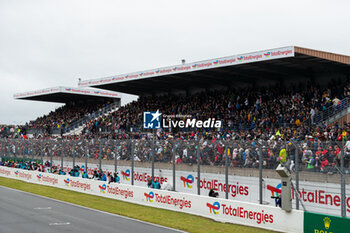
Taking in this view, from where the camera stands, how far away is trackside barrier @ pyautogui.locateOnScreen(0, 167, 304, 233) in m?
11.8

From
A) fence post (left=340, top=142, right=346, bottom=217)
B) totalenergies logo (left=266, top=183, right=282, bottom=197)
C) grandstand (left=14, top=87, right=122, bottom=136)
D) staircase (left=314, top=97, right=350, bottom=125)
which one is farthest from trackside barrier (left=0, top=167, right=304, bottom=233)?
grandstand (left=14, top=87, right=122, bottom=136)

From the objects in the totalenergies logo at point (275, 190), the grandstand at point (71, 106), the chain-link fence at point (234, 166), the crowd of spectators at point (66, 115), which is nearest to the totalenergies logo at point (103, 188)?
the chain-link fence at point (234, 166)

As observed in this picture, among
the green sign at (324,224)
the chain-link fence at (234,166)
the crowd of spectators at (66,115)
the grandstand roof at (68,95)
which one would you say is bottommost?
the green sign at (324,224)

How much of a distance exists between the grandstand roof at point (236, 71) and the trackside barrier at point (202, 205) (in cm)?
1283

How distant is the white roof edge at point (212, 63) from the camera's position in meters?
25.7

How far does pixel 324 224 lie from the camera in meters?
10.5

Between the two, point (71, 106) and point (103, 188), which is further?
point (71, 106)

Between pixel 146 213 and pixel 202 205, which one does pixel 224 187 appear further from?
pixel 146 213

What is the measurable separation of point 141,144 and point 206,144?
3.90 metres

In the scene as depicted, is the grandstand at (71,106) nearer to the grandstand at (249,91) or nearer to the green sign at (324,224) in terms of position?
the grandstand at (249,91)

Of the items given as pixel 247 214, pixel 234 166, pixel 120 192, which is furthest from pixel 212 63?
pixel 247 214

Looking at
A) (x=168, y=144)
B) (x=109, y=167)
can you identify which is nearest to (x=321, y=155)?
(x=168, y=144)

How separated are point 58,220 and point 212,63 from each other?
63.8 ft

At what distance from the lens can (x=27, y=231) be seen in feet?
37.6
